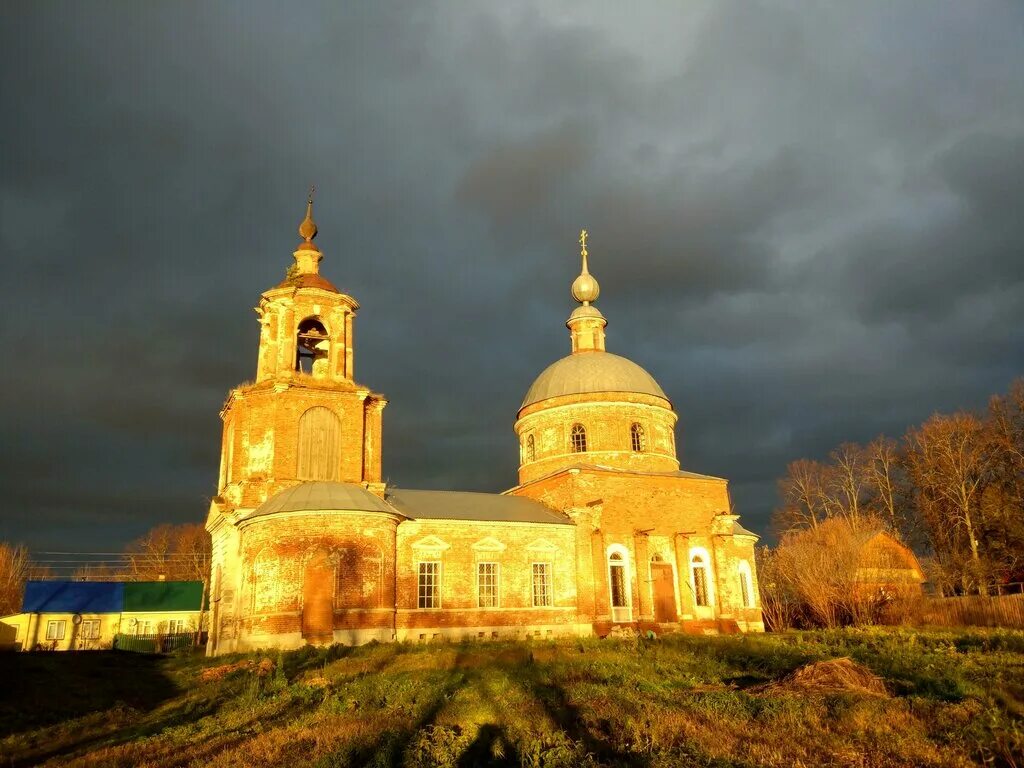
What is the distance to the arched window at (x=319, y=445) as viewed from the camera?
28328 millimetres

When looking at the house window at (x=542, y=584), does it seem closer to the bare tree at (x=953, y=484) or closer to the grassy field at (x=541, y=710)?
the grassy field at (x=541, y=710)

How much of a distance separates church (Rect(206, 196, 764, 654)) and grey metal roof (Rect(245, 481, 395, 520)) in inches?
3.3

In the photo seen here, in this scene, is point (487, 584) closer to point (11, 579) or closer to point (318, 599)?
point (318, 599)

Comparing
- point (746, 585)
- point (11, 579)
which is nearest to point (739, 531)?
point (746, 585)

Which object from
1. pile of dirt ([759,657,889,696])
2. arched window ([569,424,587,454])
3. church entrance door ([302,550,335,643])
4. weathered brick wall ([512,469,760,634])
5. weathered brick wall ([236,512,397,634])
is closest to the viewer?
pile of dirt ([759,657,889,696])

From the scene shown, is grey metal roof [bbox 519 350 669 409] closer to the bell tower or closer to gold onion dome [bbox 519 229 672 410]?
gold onion dome [bbox 519 229 672 410]

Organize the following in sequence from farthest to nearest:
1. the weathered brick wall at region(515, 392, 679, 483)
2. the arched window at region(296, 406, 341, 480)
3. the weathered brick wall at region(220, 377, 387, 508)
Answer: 1. the weathered brick wall at region(515, 392, 679, 483)
2. the arched window at region(296, 406, 341, 480)
3. the weathered brick wall at region(220, 377, 387, 508)

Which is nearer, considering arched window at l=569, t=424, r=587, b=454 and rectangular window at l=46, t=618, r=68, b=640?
arched window at l=569, t=424, r=587, b=454

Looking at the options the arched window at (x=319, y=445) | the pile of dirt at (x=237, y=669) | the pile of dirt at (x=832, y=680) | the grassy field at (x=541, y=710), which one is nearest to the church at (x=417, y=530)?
the arched window at (x=319, y=445)

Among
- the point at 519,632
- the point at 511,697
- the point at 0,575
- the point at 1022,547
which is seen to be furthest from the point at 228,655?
the point at 0,575

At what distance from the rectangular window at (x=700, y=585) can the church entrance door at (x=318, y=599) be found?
1485cm

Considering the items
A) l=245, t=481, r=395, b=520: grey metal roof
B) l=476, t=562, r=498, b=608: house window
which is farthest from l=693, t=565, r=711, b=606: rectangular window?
l=245, t=481, r=395, b=520: grey metal roof

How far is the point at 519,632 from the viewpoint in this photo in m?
28.4

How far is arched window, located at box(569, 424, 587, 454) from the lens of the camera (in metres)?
35.4
